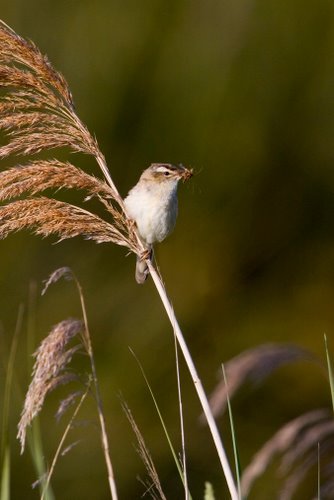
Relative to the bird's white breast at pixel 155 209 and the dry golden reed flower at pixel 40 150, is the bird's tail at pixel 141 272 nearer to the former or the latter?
the bird's white breast at pixel 155 209

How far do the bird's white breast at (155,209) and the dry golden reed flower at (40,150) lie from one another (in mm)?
1321

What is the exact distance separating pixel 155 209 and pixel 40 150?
142 cm

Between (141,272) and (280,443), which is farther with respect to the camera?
(141,272)

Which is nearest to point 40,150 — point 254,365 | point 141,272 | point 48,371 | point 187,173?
point 48,371

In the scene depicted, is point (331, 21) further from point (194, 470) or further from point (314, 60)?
point (194, 470)

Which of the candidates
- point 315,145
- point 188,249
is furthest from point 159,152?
point 315,145

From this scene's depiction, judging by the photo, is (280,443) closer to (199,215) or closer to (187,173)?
(187,173)

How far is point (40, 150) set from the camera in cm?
258

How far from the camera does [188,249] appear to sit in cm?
676

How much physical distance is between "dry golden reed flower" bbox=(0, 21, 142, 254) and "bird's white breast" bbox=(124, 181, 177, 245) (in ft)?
4.33

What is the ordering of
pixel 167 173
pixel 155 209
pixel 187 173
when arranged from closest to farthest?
pixel 187 173 → pixel 167 173 → pixel 155 209

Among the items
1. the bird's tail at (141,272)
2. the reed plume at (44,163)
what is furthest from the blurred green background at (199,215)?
the reed plume at (44,163)

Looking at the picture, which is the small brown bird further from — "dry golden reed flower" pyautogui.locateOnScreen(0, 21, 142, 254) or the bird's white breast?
"dry golden reed flower" pyautogui.locateOnScreen(0, 21, 142, 254)

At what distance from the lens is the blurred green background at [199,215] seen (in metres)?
6.43
